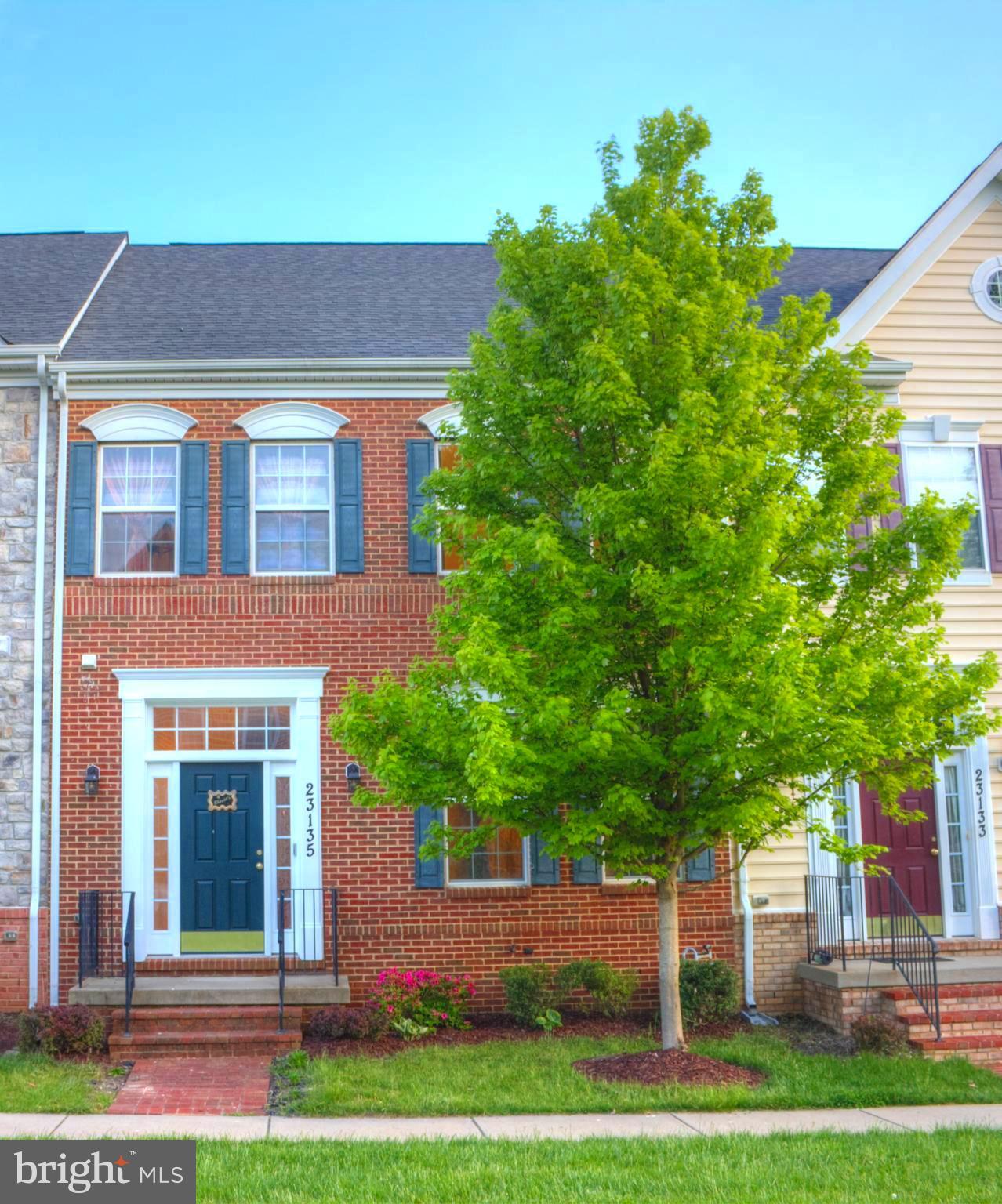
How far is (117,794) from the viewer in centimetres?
1304

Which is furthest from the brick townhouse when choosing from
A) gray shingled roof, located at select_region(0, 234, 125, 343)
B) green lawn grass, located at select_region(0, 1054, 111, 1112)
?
green lawn grass, located at select_region(0, 1054, 111, 1112)

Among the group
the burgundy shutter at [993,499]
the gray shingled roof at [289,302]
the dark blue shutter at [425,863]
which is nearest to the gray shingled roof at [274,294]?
the gray shingled roof at [289,302]

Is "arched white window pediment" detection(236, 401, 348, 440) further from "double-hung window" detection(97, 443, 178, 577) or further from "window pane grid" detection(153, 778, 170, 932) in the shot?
"window pane grid" detection(153, 778, 170, 932)

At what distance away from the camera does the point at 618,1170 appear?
7473mm

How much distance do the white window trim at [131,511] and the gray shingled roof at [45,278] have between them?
1553 millimetres

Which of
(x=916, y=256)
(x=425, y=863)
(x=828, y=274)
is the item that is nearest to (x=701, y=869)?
(x=425, y=863)

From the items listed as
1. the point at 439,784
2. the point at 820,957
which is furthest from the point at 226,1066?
the point at 820,957

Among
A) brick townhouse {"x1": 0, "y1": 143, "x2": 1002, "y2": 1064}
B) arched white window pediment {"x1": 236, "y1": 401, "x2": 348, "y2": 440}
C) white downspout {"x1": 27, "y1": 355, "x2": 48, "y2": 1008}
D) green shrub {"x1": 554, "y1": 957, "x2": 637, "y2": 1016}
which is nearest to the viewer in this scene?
green shrub {"x1": 554, "y1": 957, "x2": 637, "y2": 1016}

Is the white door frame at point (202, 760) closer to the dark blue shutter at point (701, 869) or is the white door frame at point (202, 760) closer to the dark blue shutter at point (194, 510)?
the dark blue shutter at point (194, 510)

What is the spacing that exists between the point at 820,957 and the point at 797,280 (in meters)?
8.59

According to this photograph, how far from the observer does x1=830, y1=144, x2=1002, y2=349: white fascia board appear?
1405 centimetres

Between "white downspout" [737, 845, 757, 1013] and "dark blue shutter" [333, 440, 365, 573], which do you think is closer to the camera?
"white downspout" [737, 845, 757, 1013]

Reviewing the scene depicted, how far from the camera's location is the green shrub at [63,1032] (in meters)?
11.1

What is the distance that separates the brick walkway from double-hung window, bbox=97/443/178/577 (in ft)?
16.4
